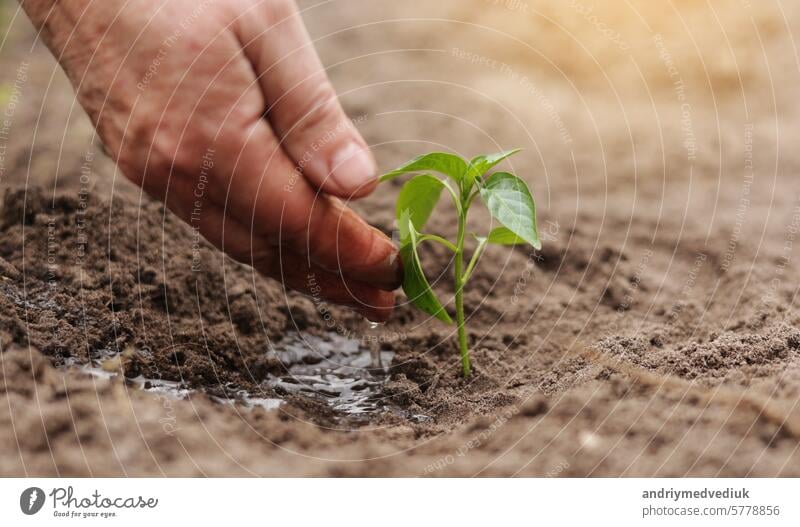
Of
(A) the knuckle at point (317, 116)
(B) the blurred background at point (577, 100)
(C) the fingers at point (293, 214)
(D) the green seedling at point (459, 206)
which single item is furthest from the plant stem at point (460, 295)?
(B) the blurred background at point (577, 100)

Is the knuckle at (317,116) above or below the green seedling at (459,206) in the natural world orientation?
above

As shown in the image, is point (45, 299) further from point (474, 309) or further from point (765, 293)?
point (765, 293)

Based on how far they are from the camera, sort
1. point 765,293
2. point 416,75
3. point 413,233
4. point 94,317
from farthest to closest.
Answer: point 416,75, point 765,293, point 94,317, point 413,233

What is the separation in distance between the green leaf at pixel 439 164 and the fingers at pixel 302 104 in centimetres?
7

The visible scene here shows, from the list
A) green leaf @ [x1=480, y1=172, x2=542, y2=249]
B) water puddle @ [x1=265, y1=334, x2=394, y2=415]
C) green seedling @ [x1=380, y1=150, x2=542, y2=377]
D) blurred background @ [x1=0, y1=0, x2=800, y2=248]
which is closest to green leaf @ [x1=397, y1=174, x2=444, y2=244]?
green seedling @ [x1=380, y1=150, x2=542, y2=377]

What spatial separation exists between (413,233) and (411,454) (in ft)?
1.01

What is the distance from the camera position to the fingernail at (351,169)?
1.09 m

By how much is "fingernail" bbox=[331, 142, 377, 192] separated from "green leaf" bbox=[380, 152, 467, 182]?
0.16ft

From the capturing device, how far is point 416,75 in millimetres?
2068

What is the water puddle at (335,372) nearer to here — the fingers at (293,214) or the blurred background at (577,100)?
the fingers at (293,214)

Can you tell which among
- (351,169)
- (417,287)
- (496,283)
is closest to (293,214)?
(351,169)

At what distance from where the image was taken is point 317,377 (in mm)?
1251
